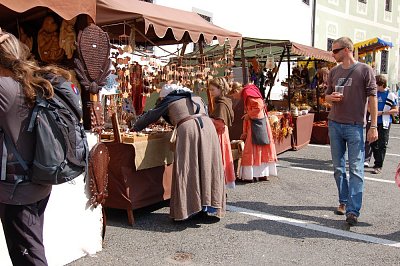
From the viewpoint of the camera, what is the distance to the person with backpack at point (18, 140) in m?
2.19

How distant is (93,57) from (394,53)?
82.4 ft

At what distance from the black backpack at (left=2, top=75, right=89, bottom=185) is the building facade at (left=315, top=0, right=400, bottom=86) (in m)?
17.2

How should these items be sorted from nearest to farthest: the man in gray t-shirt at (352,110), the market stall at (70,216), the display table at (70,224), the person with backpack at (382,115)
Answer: the market stall at (70,216) → the display table at (70,224) → the man in gray t-shirt at (352,110) → the person with backpack at (382,115)

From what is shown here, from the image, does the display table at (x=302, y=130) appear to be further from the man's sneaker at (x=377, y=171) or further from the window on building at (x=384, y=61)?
the window on building at (x=384, y=61)

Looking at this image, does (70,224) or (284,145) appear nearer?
(70,224)

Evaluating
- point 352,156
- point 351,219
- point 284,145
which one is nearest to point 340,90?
point 352,156

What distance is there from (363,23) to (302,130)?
14589 millimetres

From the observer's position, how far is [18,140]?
7.29ft

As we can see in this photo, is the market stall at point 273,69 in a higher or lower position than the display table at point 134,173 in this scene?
higher

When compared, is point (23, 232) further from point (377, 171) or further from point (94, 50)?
point (377, 171)

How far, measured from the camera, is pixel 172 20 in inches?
206

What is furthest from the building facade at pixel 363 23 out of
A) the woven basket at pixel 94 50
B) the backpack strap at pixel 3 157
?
the backpack strap at pixel 3 157

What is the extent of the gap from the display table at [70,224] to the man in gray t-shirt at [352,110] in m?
2.52

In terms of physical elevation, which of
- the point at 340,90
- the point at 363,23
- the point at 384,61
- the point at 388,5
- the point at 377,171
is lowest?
the point at 377,171
